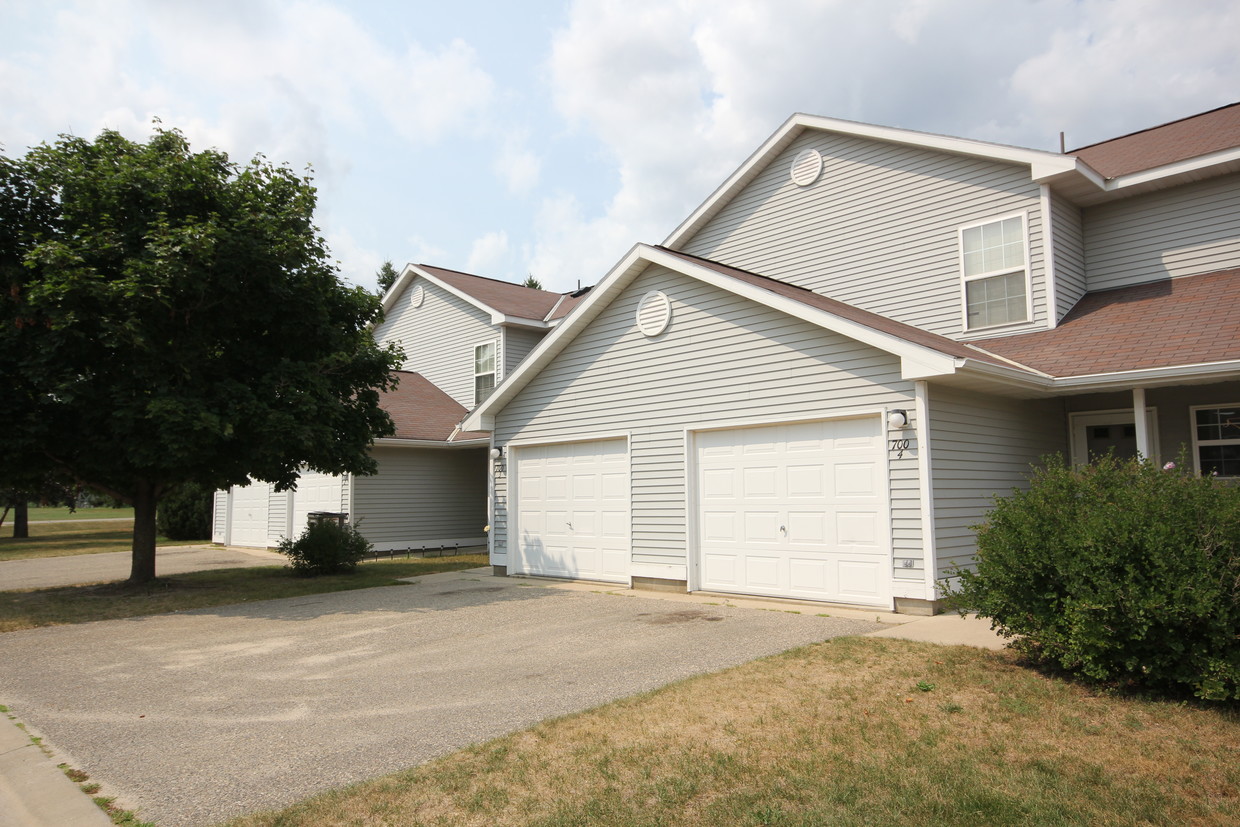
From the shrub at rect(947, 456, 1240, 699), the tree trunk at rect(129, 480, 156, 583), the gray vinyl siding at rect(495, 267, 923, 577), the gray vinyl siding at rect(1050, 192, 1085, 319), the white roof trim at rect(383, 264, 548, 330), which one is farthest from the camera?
the white roof trim at rect(383, 264, 548, 330)

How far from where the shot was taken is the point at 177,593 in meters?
13.1

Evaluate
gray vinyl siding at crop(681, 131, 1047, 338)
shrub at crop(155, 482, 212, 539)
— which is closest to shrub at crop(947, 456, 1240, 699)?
gray vinyl siding at crop(681, 131, 1047, 338)

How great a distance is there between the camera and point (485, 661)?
7711 millimetres

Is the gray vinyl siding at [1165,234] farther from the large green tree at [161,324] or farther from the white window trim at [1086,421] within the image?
the large green tree at [161,324]

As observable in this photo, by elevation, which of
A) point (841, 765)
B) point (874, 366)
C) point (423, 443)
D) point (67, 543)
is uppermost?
point (874, 366)

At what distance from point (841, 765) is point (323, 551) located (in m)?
13.0

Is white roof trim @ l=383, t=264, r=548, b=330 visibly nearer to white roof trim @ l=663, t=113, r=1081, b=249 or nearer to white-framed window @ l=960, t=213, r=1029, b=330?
white roof trim @ l=663, t=113, r=1081, b=249

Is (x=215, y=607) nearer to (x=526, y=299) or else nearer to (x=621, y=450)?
(x=621, y=450)

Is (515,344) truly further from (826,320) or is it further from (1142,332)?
(1142,332)

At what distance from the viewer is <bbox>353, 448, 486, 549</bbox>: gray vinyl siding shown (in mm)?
19416

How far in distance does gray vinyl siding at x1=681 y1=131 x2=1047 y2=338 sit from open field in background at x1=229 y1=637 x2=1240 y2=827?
8262 mm

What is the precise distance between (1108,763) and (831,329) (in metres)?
6.28

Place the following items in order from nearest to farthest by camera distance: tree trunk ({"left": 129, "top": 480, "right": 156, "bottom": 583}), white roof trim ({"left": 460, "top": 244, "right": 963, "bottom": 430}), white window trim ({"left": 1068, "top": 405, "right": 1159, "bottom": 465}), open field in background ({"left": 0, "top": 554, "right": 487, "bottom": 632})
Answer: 1. white roof trim ({"left": 460, "top": 244, "right": 963, "bottom": 430})
2. open field in background ({"left": 0, "top": 554, "right": 487, "bottom": 632})
3. white window trim ({"left": 1068, "top": 405, "right": 1159, "bottom": 465})
4. tree trunk ({"left": 129, "top": 480, "right": 156, "bottom": 583})

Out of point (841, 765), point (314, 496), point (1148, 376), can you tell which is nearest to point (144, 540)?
point (314, 496)
